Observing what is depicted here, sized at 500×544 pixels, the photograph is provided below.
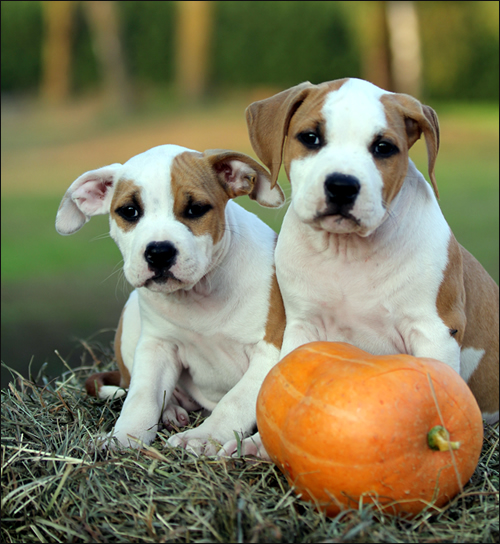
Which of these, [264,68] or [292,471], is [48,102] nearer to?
[264,68]

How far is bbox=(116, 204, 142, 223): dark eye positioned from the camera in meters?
4.57

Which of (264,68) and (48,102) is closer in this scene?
(264,68)

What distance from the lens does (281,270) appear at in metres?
4.77

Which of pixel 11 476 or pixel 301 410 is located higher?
pixel 301 410

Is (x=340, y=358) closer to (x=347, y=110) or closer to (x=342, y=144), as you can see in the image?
(x=342, y=144)

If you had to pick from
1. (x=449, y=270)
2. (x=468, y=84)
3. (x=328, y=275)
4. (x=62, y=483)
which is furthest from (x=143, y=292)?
(x=468, y=84)

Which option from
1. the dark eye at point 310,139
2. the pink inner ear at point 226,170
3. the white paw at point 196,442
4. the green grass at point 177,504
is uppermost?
the dark eye at point 310,139

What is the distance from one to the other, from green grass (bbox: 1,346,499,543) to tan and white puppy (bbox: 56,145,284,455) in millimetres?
359

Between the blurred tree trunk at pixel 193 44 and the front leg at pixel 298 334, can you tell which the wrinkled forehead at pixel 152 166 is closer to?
the front leg at pixel 298 334

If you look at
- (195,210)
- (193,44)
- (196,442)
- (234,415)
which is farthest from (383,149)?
(193,44)

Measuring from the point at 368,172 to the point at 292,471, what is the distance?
1.62 metres

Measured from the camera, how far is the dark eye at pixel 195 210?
4.55 metres

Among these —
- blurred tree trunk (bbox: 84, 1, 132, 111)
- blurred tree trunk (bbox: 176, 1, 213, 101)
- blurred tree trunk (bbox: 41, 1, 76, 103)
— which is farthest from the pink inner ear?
blurred tree trunk (bbox: 41, 1, 76, 103)

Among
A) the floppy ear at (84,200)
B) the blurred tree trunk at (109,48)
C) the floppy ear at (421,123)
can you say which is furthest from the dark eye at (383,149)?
the blurred tree trunk at (109,48)
